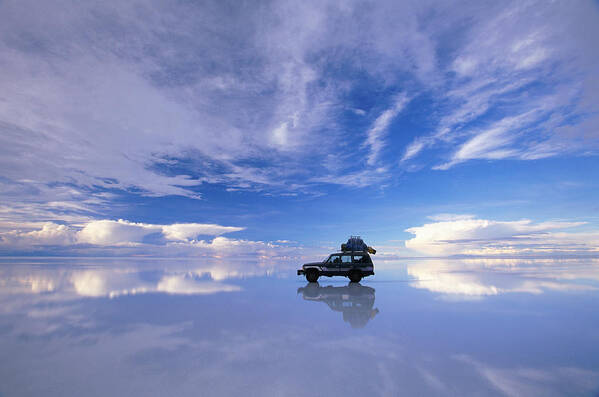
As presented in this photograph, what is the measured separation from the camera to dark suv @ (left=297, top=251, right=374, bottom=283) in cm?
2025

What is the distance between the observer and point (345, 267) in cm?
2041

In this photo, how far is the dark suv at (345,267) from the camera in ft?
66.4

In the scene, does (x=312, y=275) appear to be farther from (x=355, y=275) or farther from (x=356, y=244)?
(x=356, y=244)

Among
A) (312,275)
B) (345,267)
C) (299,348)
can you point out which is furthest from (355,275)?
(299,348)

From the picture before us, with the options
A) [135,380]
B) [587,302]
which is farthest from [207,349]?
[587,302]

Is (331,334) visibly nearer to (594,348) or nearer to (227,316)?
(227,316)

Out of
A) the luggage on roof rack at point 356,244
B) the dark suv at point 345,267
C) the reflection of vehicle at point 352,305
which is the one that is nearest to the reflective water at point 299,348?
the reflection of vehicle at point 352,305

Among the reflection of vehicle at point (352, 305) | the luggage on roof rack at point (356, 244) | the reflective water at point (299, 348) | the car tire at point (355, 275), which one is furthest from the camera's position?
the luggage on roof rack at point (356, 244)

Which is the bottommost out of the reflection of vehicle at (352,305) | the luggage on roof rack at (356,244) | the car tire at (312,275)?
the reflection of vehicle at (352,305)

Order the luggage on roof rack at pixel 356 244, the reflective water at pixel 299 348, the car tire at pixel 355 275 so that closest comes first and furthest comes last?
1. the reflective water at pixel 299 348
2. the car tire at pixel 355 275
3. the luggage on roof rack at pixel 356 244

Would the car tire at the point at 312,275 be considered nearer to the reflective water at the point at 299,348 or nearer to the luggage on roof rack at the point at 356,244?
the reflective water at the point at 299,348

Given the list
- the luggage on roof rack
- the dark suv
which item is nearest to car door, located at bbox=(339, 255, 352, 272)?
the dark suv

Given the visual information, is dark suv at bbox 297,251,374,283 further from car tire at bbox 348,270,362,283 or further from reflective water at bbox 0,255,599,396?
reflective water at bbox 0,255,599,396

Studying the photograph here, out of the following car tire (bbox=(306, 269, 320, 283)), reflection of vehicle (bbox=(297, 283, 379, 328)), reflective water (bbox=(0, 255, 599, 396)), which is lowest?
reflective water (bbox=(0, 255, 599, 396))
